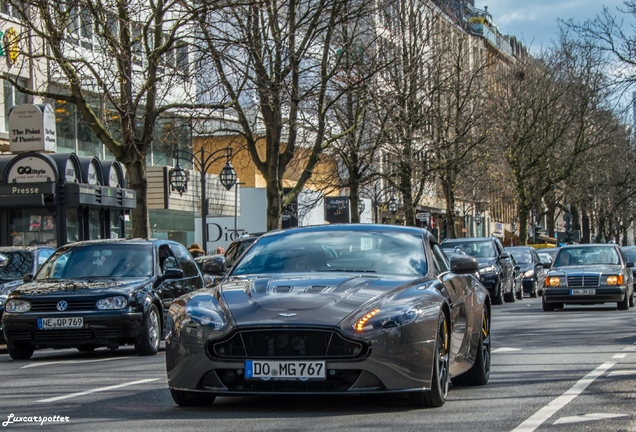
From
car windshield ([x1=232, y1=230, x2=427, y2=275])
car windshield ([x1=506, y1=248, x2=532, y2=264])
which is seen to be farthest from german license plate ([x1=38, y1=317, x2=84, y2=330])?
car windshield ([x1=506, y1=248, x2=532, y2=264])

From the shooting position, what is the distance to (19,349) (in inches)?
617

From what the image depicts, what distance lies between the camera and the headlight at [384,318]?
320 inches

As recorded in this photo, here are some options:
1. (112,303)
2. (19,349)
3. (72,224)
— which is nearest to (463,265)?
(112,303)

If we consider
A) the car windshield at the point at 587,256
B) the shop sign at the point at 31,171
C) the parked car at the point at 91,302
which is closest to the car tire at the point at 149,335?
the parked car at the point at 91,302

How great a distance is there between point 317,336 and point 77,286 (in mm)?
8096

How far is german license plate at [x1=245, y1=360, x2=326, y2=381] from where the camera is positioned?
26.5ft

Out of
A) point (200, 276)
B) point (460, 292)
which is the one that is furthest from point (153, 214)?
point (460, 292)

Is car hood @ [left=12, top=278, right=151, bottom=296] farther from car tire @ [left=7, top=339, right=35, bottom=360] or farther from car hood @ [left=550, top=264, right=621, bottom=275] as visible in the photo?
car hood @ [left=550, top=264, right=621, bottom=275]

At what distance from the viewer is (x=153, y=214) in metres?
51.4

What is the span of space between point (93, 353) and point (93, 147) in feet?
91.0

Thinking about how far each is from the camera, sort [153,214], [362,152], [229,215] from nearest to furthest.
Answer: [362,152]
[153,214]
[229,215]

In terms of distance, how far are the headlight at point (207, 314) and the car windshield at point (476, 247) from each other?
24.3 m

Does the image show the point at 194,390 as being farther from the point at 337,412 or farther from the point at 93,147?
the point at 93,147

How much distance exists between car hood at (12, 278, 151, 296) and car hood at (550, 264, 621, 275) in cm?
1354
